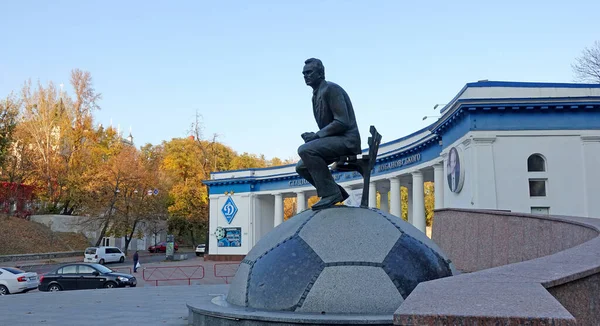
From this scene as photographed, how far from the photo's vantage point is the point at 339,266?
6.49m

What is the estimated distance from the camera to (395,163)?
3228 centimetres

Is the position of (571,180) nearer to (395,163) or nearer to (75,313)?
(395,163)

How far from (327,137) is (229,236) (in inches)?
1406

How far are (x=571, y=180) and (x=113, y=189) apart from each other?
120ft

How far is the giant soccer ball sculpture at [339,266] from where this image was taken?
627cm

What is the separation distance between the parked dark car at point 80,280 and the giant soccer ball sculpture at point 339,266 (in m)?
14.2

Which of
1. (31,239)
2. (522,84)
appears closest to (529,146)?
(522,84)

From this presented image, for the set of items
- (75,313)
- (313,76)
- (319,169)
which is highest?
(313,76)

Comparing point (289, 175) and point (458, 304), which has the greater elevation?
point (289, 175)

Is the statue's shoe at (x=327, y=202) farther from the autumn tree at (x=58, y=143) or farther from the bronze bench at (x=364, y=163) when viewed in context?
the autumn tree at (x=58, y=143)

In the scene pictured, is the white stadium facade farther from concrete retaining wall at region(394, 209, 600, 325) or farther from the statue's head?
the statue's head

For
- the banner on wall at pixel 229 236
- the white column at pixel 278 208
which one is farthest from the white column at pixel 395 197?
the banner on wall at pixel 229 236

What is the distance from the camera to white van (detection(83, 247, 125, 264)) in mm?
38781

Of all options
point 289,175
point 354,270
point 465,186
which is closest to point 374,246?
point 354,270
